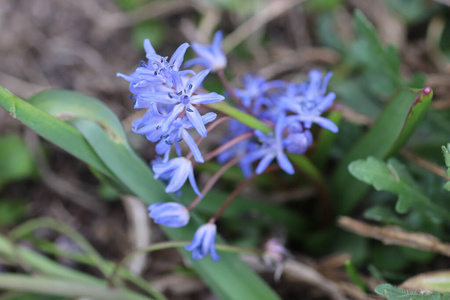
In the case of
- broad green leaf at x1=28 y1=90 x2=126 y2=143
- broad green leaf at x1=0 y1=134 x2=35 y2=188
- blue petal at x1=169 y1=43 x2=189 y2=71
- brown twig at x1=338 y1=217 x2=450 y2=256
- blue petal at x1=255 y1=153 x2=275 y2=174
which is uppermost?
broad green leaf at x1=0 y1=134 x2=35 y2=188

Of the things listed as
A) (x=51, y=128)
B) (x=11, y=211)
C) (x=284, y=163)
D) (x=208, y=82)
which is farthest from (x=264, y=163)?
(x=11, y=211)

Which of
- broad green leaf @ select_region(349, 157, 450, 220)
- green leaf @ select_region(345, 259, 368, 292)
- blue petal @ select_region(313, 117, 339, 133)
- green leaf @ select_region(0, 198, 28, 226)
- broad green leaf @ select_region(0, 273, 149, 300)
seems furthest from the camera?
green leaf @ select_region(0, 198, 28, 226)

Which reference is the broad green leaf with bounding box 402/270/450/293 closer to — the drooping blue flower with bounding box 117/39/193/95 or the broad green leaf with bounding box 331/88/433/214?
the broad green leaf with bounding box 331/88/433/214

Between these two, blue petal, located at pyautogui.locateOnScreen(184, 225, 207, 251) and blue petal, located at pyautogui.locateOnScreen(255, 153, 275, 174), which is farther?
blue petal, located at pyautogui.locateOnScreen(255, 153, 275, 174)

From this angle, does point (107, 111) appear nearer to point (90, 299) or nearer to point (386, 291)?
point (90, 299)

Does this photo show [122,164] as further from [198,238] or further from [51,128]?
[198,238]

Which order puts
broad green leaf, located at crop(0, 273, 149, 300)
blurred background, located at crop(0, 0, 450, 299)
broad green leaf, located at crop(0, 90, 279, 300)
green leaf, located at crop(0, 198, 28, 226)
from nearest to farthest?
broad green leaf, located at crop(0, 90, 279, 300) < broad green leaf, located at crop(0, 273, 149, 300) < blurred background, located at crop(0, 0, 450, 299) < green leaf, located at crop(0, 198, 28, 226)

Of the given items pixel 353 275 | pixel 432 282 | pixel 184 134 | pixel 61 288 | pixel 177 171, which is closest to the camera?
pixel 184 134

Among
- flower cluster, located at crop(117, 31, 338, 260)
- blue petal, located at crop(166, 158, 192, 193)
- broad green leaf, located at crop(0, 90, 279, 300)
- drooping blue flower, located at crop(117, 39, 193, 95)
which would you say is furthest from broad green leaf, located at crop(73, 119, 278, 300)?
drooping blue flower, located at crop(117, 39, 193, 95)
